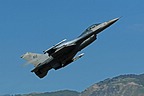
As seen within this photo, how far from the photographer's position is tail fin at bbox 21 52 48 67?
332 feet

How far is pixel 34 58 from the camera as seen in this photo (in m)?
106

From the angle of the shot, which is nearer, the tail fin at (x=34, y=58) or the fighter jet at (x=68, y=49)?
the fighter jet at (x=68, y=49)

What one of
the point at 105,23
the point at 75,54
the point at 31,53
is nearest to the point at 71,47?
the point at 75,54

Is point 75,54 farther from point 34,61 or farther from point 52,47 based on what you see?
point 34,61

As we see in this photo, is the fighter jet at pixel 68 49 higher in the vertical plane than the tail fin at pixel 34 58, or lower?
lower

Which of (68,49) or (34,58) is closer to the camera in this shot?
(68,49)

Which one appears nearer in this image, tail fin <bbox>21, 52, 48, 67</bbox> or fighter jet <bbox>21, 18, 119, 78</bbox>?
fighter jet <bbox>21, 18, 119, 78</bbox>

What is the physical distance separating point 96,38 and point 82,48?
380 cm

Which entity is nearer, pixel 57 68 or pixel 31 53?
pixel 57 68

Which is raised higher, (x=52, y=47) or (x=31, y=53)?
(x=31, y=53)

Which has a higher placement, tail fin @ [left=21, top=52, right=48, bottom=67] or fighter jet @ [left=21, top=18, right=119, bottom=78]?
tail fin @ [left=21, top=52, right=48, bottom=67]

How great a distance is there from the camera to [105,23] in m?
95.7

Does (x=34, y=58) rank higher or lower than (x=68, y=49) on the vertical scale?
higher

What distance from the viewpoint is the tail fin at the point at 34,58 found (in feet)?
332
